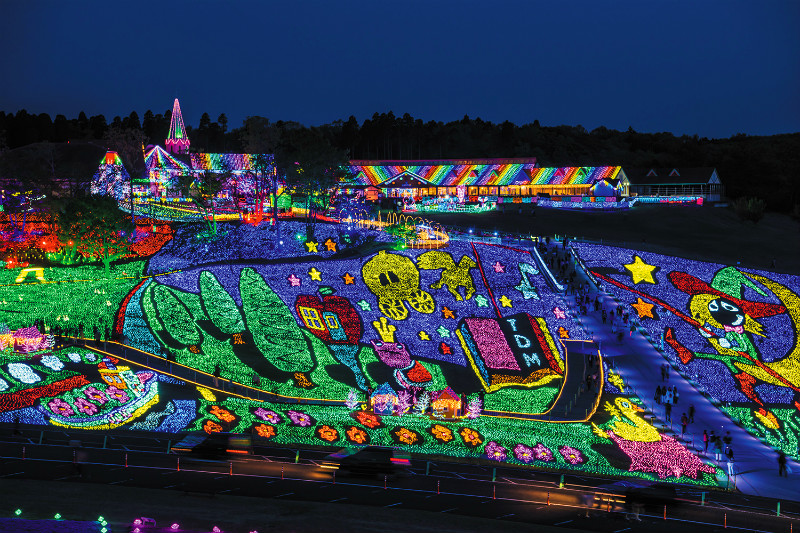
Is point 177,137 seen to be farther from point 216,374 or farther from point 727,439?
point 727,439

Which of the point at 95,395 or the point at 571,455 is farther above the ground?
the point at 95,395

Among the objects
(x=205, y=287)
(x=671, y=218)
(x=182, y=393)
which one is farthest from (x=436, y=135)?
(x=182, y=393)

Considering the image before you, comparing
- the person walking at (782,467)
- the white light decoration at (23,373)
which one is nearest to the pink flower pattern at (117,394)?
the white light decoration at (23,373)

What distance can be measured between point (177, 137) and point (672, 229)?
5513cm

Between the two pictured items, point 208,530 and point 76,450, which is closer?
point 208,530

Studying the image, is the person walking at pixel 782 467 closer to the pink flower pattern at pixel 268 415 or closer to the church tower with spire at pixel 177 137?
the pink flower pattern at pixel 268 415

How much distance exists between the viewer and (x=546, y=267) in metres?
53.9

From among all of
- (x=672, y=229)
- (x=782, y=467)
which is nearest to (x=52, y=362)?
(x=782, y=467)

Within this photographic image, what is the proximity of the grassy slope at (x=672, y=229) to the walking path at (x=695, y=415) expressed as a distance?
49.9ft

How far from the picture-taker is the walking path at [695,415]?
30405 millimetres

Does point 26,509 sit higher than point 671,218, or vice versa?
point 671,218

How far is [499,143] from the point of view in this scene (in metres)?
162

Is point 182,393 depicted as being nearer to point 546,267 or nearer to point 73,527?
point 73,527

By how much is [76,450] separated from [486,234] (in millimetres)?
39351
